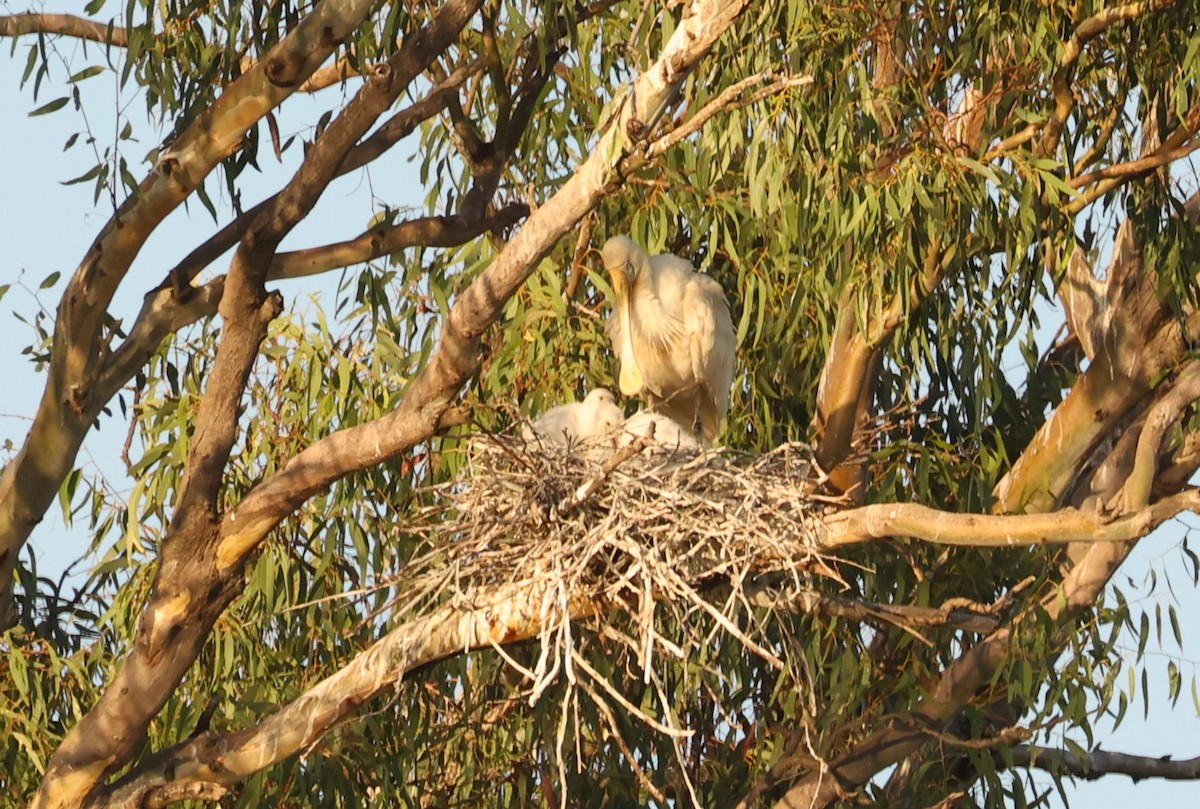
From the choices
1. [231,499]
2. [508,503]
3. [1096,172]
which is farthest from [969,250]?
[231,499]

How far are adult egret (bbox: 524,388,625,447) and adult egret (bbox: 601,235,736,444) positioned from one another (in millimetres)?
335

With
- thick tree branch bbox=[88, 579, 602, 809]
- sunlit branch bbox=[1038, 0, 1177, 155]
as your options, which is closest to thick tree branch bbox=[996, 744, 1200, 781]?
sunlit branch bbox=[1038, 0, 1177, 155]

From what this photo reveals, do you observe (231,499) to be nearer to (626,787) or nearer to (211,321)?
(211,321)

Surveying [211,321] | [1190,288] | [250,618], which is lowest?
[250,618]

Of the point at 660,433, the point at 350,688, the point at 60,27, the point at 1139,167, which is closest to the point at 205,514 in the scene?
the point at 350,688

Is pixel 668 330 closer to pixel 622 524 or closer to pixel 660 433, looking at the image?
pixel 660 433

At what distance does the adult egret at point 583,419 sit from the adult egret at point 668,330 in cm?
33

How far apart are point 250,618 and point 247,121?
5.34ft

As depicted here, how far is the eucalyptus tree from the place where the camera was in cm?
456

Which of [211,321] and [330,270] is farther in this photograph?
[211,321]

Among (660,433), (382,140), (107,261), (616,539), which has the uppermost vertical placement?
(382,140)

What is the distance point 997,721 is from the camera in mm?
6410

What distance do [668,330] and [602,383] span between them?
532 millimetres

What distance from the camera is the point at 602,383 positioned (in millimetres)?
5895
